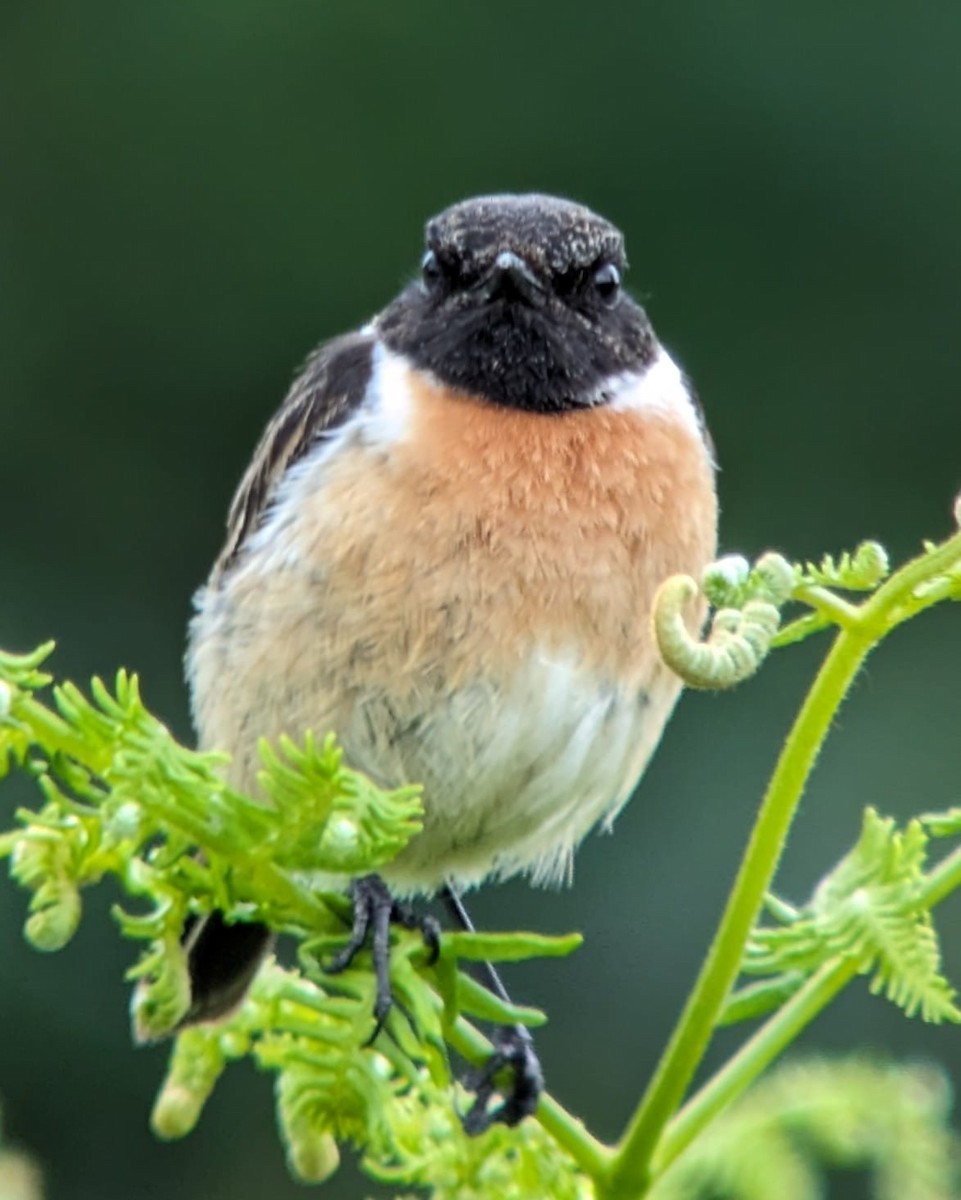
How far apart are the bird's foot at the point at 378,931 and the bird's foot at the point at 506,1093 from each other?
145mm

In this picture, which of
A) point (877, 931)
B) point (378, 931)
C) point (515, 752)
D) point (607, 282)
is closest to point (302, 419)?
point (607, 282)

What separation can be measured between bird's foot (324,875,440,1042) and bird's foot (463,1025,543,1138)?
0.48 feet

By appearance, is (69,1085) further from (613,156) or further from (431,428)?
(613,156)

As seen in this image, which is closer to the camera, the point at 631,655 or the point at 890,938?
the point at 890,938

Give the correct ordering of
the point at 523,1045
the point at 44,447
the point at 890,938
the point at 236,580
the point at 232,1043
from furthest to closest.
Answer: the point at 44,447, the point at 236,580, the point at 523,1045, the point at 232,1043, the point at 890,938

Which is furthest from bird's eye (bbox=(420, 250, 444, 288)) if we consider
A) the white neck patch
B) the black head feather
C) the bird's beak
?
the white neck patch

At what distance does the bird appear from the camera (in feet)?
11.9

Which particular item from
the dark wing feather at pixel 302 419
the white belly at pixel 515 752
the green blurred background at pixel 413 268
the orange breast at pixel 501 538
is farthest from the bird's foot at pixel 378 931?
the green blurred background at pixel 413 268

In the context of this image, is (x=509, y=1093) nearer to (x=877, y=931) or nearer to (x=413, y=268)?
(x=877, y=931)

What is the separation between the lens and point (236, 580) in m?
4.07

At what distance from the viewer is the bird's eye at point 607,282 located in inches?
163

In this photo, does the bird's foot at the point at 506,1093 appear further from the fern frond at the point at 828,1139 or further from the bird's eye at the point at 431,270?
the bird's eye at the point at 431,270

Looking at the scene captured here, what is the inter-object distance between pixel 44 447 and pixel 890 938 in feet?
22.5

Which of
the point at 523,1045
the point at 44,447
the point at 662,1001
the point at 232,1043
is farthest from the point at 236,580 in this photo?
the point at 44,447
